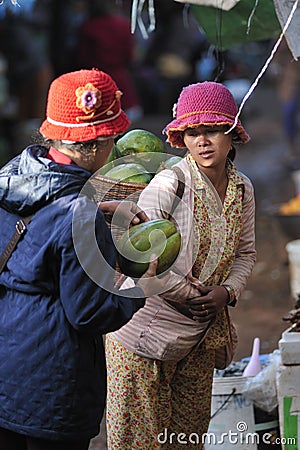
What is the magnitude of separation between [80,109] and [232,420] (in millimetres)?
1752

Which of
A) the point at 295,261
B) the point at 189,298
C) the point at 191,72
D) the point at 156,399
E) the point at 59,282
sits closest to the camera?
the point at 59,282

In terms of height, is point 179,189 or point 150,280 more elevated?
point 179,189

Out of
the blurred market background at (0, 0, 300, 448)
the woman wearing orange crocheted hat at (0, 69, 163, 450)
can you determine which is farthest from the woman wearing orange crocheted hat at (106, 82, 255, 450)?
the blurred market background at (0, 0, 300, 448)

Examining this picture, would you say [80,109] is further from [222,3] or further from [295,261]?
[295,261]

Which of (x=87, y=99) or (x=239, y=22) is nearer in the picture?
(x=87, y=99)

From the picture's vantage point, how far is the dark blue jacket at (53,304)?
2500 millimetres

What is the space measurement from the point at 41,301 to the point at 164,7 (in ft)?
40.3

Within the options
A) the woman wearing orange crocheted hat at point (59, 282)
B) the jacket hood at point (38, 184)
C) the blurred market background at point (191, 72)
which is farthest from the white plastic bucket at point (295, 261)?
the jacket hood at point (38, 184)

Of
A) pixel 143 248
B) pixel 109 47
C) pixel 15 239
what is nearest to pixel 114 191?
pixel 143 248

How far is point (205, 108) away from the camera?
3.00 meters

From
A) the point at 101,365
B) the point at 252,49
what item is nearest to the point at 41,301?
the point at 101,365

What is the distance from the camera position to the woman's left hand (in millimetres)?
2977

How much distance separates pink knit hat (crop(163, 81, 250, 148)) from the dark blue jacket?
1.86ft

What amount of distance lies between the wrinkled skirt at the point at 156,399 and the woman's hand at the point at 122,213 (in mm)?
560
